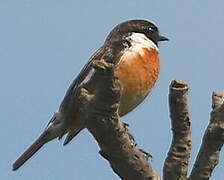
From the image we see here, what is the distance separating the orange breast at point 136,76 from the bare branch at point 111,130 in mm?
3436

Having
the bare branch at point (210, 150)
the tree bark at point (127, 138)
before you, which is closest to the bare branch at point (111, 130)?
the tree bark at point (127, 138)

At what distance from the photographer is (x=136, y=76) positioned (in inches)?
278

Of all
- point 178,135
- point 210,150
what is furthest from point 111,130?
point 210,150

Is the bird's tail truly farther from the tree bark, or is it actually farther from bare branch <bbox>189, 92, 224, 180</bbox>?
bare branch <bbox>189, 92, 224, 180</bbox>

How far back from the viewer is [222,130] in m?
3.19

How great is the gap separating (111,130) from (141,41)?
16.3ft

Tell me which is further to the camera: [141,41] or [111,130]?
[141,41]

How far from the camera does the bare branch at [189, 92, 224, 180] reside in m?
3.21

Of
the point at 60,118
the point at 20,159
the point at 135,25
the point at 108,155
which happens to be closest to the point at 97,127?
the point at 108,155

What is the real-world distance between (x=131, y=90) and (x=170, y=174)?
3.83 m

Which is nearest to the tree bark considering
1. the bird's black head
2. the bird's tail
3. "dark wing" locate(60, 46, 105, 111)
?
"dark wing" locate(60, 46, 105, 111)

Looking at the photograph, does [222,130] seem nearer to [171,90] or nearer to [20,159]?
[171,90]

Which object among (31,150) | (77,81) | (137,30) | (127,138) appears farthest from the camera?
(137,30)

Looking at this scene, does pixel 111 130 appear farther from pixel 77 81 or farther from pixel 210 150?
pixel 77 81
